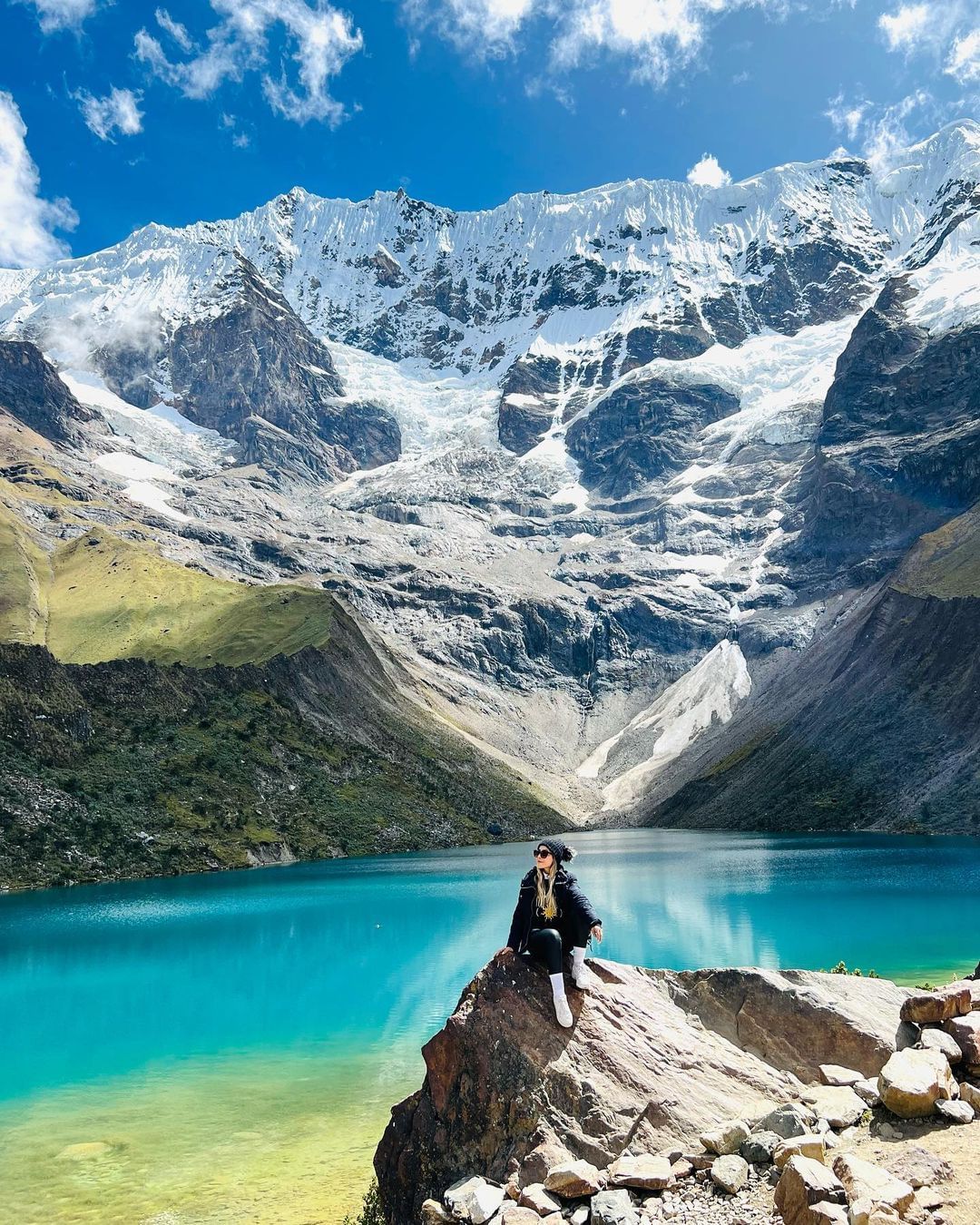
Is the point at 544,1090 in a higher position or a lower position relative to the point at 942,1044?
lower

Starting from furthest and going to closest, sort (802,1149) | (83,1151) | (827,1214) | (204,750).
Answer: (204,750)
(83,1151)
(802,1149)
(827,1214)

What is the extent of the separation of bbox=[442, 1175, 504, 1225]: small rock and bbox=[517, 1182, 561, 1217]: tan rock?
0.41 meters

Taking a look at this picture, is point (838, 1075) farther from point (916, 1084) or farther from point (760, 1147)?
point (760, 1147)

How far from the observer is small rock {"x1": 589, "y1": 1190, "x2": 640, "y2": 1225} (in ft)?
38.4

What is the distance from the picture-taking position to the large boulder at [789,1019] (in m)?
17.7

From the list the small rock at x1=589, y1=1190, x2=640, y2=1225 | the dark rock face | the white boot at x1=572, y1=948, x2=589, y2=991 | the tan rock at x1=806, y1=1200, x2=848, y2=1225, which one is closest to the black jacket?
the white boot at x1=572, y1=948, x2=589, y2=991

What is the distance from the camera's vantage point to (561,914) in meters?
15.4

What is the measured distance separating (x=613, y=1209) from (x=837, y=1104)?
3.69 metres

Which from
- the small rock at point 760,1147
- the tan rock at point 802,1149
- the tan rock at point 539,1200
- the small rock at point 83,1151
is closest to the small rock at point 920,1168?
the tan rock at point 802,1149

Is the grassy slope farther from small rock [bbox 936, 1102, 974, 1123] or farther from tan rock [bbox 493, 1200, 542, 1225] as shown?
small rock [bbox 936, 1102, 974, 1123]

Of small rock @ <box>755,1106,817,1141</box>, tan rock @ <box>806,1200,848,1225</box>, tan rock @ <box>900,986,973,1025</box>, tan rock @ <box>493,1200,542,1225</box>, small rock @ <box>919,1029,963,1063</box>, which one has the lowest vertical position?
tan rock @ <box>493,1200,542,1225</box>

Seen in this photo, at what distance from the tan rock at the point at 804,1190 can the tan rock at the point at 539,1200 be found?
3.26m

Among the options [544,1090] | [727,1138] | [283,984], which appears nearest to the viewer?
[727,1138]

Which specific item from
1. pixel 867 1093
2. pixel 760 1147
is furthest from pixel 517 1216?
pixel 867 1093
